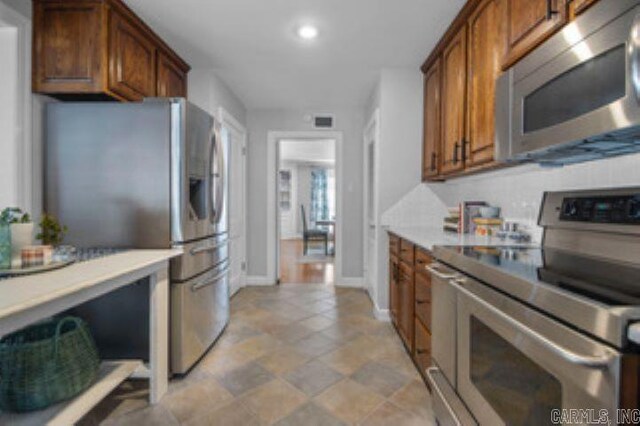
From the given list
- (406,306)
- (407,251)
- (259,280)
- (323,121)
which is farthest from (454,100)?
(259,280)

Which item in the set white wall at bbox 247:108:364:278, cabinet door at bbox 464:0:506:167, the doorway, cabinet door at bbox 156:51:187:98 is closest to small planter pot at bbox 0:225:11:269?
cabinet door at bbox 156:51:187:98

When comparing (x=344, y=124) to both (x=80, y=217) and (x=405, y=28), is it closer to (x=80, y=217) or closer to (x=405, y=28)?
(x=405, y=28)

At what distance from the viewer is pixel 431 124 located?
2725mm

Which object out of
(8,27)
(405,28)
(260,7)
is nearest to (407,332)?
(405,28)

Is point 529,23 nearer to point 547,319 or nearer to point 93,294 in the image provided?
point 547,319

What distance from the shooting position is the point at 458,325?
133 centimetres

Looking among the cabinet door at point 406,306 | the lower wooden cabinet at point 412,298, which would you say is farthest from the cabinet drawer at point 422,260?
the cabinet door at point 406,306

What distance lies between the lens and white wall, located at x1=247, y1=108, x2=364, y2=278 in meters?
4.16

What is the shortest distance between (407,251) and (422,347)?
64 centimetres

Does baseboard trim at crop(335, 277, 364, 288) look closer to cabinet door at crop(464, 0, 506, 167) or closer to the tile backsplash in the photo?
the tile backsplash

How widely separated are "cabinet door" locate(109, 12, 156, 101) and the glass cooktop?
231 cm

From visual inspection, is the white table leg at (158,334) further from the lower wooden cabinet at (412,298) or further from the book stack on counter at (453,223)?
the book stack on counter at (453,223)

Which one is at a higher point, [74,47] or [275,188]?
[74,47]

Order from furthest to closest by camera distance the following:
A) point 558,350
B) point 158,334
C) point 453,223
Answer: point 453,223
point 158,334
point 558,350
